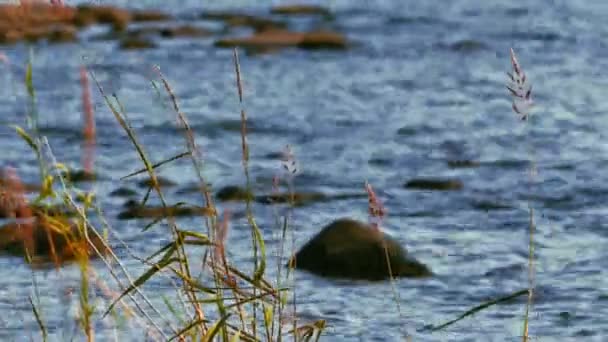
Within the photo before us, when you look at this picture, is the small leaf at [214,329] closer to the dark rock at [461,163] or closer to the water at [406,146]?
the water at [406,146]

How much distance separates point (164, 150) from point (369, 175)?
1.40 metres

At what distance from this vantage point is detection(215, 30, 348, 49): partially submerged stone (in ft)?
47.0

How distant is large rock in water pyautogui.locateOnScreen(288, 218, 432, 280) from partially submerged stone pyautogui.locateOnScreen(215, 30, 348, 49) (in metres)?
8.64

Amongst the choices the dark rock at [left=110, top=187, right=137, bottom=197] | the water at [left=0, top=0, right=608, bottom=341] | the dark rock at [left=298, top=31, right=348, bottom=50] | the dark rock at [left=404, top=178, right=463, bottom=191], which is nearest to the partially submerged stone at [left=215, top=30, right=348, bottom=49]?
the dark rock at [left=298, top=31, right=348, bottom=50]

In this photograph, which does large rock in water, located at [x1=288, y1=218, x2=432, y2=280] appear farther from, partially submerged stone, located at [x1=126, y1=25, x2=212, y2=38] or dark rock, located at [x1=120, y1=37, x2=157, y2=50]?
partially submerged stone, located at [x1=126, y1=25, x2=212, y2=38]

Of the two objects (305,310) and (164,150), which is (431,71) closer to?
(164,150)

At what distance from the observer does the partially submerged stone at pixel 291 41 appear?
1433 centimetres

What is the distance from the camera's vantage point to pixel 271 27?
16.1m

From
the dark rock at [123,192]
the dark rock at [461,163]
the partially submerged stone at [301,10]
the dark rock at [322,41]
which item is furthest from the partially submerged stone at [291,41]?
the dark rock at [123,192]

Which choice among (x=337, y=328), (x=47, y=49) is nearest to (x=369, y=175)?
(x=337, y=328)

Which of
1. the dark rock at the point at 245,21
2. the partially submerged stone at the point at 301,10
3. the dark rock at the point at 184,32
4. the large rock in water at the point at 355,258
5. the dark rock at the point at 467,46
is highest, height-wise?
the partially submerged stone at the point at 301,10

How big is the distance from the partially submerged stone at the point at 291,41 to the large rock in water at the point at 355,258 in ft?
28.3

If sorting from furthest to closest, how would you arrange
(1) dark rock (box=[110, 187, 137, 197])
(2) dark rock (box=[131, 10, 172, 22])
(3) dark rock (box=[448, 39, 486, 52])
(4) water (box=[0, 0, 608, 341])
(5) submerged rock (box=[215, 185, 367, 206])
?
(2) dark rock (box=[131, 10, 172, 22]) < (3) dark rock (box=[448, 39, 486, 52]) < (1) dark rock (box=[110, 187, 137, 197]) < (5) submerged rock (box=[215, 185, 367, 206]) < (4) water (box=[0, 0, 608, 341])

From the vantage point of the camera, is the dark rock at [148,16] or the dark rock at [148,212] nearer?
the dark rock at [148,212]
